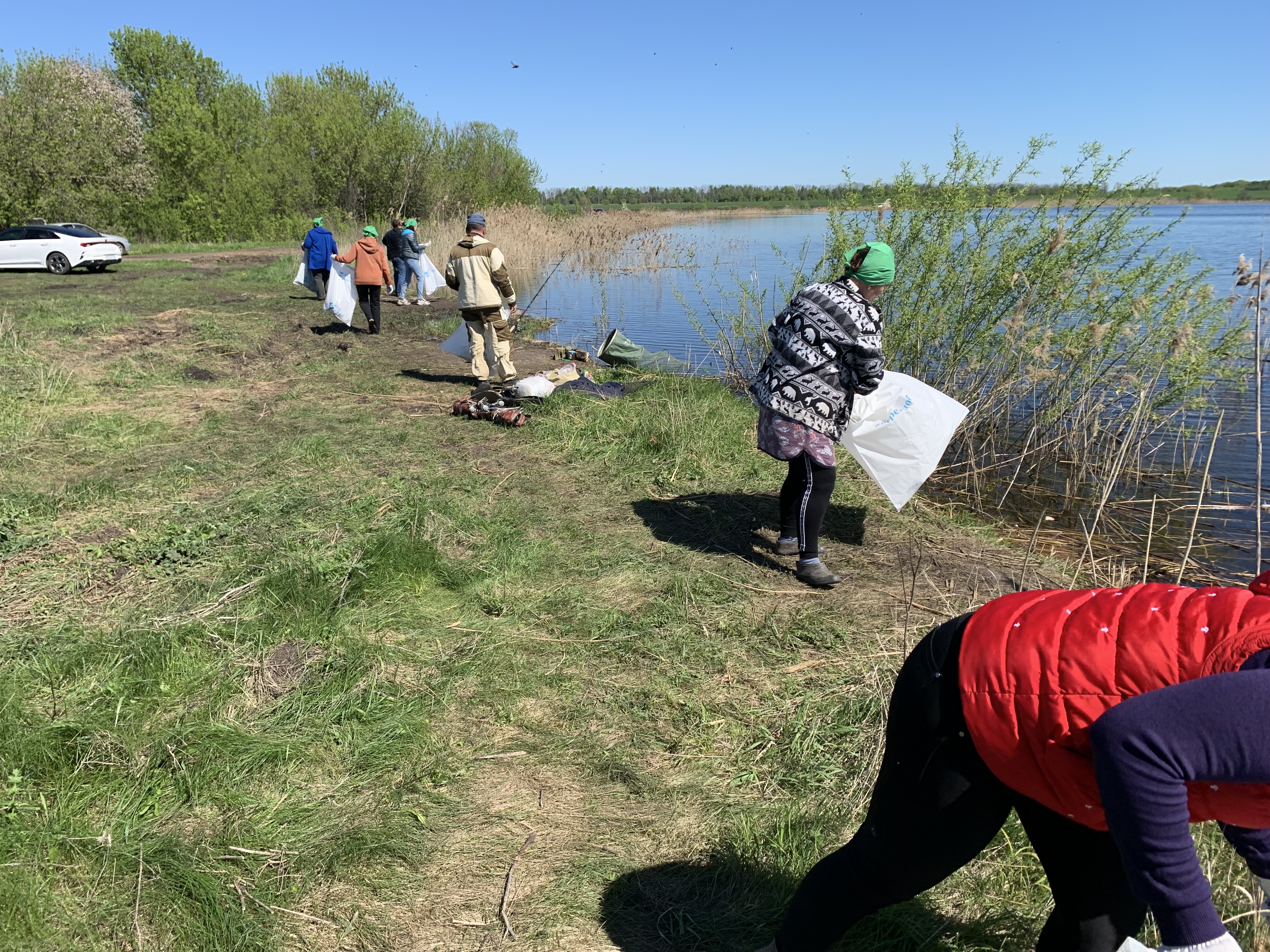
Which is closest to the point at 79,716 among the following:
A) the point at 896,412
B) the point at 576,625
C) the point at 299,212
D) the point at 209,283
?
the point at 576,625

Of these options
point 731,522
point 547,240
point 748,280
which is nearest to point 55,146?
point 547,240

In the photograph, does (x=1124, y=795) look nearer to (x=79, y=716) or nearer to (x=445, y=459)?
(x=79, y=716)

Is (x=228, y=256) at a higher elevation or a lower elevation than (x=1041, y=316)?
higher

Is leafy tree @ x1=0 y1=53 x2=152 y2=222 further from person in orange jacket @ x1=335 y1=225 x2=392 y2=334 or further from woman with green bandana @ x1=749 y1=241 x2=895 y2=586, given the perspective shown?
woman with green bandana @ x1=749 y1=241 x2=895 y2=586

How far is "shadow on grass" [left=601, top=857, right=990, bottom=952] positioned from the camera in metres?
2.23

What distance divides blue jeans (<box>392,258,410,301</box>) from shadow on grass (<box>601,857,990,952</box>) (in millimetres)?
14456

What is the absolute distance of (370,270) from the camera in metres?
12.0

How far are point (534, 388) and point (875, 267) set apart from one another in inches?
179

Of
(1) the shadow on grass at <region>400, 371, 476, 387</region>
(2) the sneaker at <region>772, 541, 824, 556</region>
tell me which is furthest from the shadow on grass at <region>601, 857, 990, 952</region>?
(1) the shadow on grass at <region>400, 371, 476, 387</region>

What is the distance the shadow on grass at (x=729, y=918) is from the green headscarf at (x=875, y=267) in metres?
2.88

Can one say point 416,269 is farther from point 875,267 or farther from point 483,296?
point 875,267

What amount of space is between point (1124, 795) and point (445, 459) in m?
5.87

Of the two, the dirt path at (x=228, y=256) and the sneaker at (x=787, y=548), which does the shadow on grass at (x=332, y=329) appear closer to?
the sneaker at (x=787, y=548)

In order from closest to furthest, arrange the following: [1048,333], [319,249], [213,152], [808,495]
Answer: [808,495] < [1048,333] < [319,249] < [213,152]
